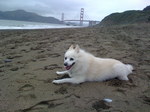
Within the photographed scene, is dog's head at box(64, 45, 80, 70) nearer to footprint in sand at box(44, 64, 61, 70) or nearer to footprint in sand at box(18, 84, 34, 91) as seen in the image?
footprint in sand at box(18, 84, 34, 91)

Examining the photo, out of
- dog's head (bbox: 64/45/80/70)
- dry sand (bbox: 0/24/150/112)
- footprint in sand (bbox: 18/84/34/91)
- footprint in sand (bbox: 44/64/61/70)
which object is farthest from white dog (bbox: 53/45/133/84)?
footprint in sand (bbox: 44/64/61/70)

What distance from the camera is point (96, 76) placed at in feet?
12.3

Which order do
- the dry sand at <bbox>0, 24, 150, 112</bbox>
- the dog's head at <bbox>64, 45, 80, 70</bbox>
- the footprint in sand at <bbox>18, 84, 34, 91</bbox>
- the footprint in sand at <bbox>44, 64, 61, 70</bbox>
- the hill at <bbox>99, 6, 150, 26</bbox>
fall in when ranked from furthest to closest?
the hill at <bbox>99, 6, 150, 26</bbox> < the footprint in sand at <bbox>44, 64, 61, 70</bbox> < the dog's head at <bbox>64, 45, 80, 70</bbox> < the footprint in sand at <bbox>18, 84, 34, 91</bbox> < the dry sand at <bbox>0, 24, 150, 112</bbox>

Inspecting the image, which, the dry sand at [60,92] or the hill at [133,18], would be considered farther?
the hill at [133,18]

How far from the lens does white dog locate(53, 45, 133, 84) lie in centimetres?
366

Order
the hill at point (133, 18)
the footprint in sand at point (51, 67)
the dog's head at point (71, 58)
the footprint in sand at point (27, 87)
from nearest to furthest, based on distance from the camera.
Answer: the footprint in sand at point (27, 87) < the dog's head at point (71, 58) < the footprint in sand at point (51, 67) < the hill at point (133, 18)

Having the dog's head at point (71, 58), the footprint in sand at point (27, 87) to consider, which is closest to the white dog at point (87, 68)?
the dog's head at point (71, 58)

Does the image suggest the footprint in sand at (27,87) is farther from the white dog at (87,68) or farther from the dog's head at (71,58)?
the dog's head at (71,58)

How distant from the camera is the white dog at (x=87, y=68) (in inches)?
144

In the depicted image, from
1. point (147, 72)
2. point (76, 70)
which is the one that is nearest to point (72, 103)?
point (76, 70)

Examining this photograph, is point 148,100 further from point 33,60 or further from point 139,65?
point 33,60

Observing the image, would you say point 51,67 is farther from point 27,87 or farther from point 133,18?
point 133,18

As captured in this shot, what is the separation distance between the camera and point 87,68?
373 centimetres

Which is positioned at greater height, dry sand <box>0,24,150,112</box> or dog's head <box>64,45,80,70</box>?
dog's head <box>64,45,80,70</box>
